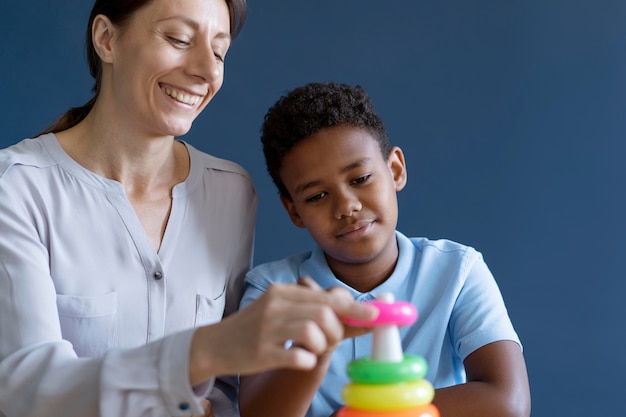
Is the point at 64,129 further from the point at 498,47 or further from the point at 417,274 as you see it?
the point at 498,47

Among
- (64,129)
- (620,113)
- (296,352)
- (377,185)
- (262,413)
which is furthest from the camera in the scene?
(620,113)

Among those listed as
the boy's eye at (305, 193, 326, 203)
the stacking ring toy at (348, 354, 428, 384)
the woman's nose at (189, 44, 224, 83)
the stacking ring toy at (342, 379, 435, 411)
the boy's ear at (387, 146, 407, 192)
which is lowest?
the stacking ring toy at (342, 379, 435, 411)

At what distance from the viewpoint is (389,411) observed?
90 centimetres

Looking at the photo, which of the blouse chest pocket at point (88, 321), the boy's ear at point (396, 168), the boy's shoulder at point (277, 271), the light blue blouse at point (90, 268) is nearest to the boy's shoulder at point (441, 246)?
the boy's ear at point (396, 168)

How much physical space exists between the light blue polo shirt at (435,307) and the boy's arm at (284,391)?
0.77 ft

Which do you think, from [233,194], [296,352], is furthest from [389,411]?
[233,194]

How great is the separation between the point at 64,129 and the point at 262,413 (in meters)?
A: 0.76

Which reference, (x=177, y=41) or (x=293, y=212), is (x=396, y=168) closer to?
(x=293, y=212)

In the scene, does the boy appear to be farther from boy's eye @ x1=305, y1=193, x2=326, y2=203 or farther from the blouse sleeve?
the blouse sleeve

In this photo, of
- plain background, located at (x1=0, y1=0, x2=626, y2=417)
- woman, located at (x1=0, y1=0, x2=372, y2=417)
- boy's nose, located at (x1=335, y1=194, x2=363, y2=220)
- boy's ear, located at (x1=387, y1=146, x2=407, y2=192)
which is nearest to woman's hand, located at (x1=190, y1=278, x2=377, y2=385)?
woman, located at (x1=0, y1=0, x2=372, y2=417)

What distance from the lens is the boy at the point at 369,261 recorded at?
149 centimetres

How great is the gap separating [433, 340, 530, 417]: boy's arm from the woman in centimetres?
→ 39

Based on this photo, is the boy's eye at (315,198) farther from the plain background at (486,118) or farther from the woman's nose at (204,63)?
the plain background at (486,118)

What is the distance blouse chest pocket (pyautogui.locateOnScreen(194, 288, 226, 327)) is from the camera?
1.60 metres
